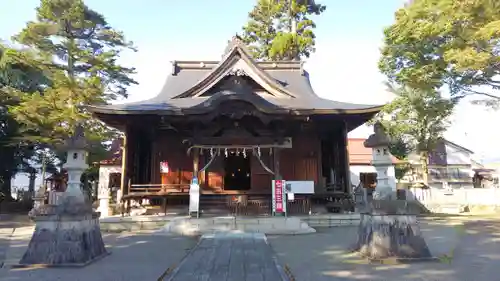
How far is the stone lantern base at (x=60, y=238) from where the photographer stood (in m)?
5.84

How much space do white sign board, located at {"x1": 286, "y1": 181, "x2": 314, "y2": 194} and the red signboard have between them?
436 mm

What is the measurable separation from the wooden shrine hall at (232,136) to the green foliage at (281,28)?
11.5 metres

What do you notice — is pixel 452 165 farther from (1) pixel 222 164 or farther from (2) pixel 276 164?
(1) pixel 222 164

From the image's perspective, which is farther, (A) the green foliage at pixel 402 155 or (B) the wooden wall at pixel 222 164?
(A) the green foliage at pixel 402 155

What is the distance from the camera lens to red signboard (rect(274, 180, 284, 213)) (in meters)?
11.1

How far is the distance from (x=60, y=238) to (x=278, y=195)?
22.9 ft

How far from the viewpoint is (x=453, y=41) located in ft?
40.3

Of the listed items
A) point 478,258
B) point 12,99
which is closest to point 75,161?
point 478,258

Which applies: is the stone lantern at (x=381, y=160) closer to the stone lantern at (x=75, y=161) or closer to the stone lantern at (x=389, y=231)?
the stone lantern at (x=389, y=231)

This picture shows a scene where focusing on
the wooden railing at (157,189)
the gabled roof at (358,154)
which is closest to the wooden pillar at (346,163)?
the wooden railing at (157,189)

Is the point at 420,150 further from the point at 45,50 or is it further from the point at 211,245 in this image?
the point at 45,50

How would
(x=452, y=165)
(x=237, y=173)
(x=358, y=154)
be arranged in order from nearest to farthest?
(x=237, y=173)
(x=358, y=154)
(x=452, y=165)

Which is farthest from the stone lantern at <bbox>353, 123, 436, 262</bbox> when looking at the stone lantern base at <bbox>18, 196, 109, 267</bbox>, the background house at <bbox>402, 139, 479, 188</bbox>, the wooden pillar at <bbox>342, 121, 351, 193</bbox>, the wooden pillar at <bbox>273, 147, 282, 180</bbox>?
the background house at <bbox>402, 139, 479, 188</bbox>

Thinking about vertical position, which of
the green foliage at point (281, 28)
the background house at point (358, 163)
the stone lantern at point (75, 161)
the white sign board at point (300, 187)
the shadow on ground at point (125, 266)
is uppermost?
the green foliage at point (281, 28)
